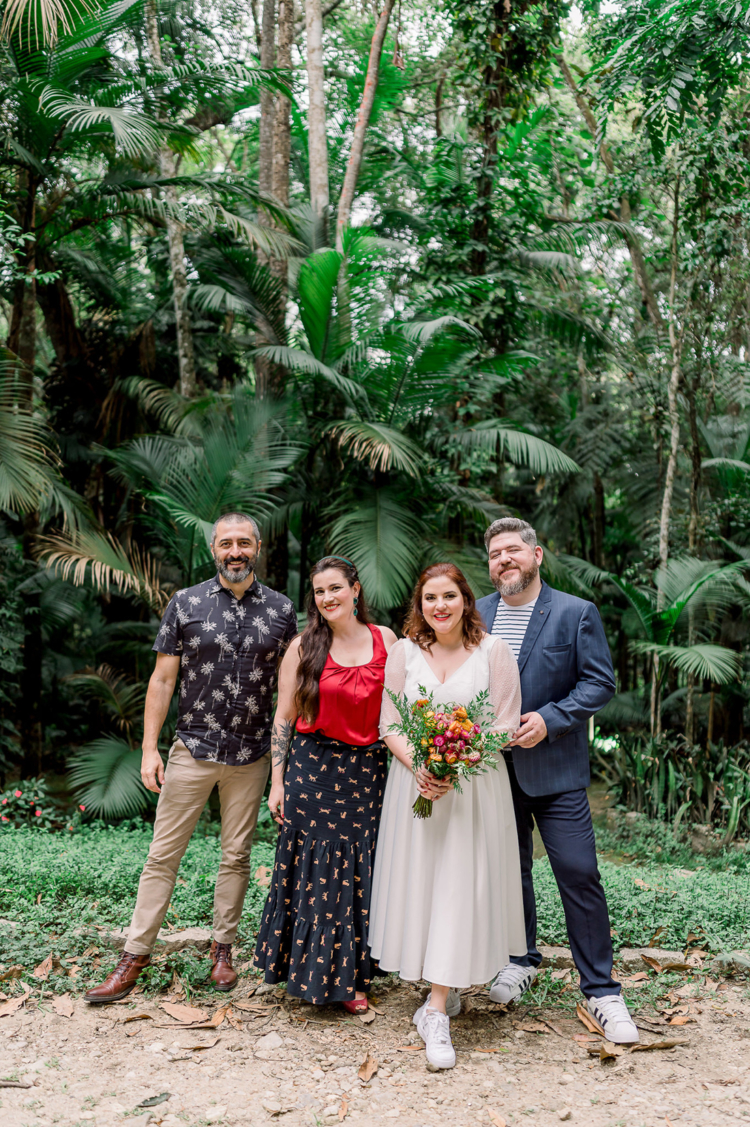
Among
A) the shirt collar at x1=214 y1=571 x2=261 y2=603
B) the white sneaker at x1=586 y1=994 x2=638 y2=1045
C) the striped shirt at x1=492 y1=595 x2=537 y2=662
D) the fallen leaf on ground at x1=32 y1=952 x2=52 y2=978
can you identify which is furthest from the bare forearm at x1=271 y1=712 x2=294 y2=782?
the white sneaker at x1=586 y1=994 x2=638 y2=1045

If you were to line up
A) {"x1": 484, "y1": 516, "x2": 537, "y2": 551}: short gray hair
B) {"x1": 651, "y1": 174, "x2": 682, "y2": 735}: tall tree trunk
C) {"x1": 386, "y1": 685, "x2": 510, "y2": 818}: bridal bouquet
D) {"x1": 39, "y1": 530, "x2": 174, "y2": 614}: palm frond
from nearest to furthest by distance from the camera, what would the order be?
{"x1": 386, "y1": 685, "x2": 510, "y2": 818}: bridal bouquet
{"x1": 484, "y1": 516, "x2": 537, "y2": 551}: short gray hair
{"x1": 39, "y1": 530, "x2": 174, "y2": 614}: palm frond
{"x1": 651, "y1": 174, "x2": 682, "y2": 735}: tall tree trunk

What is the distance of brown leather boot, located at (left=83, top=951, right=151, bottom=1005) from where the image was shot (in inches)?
142

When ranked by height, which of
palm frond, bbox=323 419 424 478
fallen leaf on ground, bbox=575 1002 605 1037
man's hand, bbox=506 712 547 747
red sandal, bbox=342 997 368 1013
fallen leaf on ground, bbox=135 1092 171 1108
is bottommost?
fallen leaf on ground, bbox=135 1092 171 1108

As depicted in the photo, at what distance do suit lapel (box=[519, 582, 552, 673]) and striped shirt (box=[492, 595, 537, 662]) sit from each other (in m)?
0.03

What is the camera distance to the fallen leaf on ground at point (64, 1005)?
11.6 feet

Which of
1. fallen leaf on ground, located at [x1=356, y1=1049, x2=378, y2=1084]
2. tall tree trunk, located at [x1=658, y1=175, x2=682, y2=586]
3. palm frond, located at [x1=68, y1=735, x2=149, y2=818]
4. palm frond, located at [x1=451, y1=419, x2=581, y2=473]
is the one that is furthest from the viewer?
tall tree trunk, located at [x1=658, y1=175, x2=682, y2=586]

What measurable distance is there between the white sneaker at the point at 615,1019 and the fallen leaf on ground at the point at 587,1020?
50mm

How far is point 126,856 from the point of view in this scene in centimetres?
530

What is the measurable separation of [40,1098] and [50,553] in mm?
4489

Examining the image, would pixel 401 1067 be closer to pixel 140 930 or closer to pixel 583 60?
pixel 140 930

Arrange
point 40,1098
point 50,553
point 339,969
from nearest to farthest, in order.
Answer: point 40,1098
point 339,969
point 50,553

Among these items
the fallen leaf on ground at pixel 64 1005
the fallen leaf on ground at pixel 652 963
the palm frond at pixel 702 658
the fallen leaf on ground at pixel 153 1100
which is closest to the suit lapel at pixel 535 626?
the fallen leaf on ground at pixel 652 963

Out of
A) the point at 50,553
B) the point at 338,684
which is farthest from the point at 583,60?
the point at 338,684

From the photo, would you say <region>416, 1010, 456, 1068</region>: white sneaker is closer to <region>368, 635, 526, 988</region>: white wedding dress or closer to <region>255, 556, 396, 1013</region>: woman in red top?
<region>368, 635, 526, 988</region>: white wedding dress
